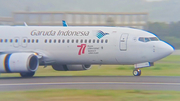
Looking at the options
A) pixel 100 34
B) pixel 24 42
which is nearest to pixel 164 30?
pixel 100 34

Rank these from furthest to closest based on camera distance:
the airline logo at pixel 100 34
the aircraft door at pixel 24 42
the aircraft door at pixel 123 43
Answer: the aircraft door at pixel 24 42, the airline logo at pixel 100 34, the aircraft door at pixel 123 43

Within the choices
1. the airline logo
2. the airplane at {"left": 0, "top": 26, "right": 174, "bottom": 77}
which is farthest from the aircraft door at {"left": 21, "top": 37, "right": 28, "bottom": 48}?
the airline logo

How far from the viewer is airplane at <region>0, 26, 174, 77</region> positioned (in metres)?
21.3

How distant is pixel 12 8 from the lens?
5600 cm

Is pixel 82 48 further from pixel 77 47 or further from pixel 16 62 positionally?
pixel 16 62

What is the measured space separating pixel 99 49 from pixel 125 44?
160 centimetres

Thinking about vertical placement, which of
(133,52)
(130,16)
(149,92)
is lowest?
(149,92)

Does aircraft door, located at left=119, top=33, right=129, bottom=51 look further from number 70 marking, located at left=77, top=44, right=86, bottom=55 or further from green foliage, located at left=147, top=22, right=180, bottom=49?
green foliage, located at left=147, top=22, right=180, bottom=49

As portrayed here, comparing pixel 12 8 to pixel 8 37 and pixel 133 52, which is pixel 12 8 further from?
pixel 133 52

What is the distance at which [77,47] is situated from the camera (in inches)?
886

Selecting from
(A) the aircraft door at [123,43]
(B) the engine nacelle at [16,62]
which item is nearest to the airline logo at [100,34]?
Result: (A) the aircraft door at [123,43]

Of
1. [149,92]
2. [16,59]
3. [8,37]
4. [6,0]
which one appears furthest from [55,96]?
[6,0]

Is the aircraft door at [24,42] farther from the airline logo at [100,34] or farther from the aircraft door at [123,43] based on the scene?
the aircraft door at [123,43]

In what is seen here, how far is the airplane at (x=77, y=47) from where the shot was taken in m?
21.3
